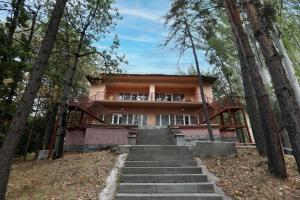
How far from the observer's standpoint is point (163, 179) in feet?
21.8

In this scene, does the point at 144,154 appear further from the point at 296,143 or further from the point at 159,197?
the point at 296,143

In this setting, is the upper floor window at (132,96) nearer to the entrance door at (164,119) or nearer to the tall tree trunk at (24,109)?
the entrance door at (164,119)

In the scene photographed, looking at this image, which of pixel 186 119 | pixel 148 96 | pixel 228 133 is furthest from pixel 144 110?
pixel 228 133

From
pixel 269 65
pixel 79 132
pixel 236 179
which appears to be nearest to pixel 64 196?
pixel 236 179

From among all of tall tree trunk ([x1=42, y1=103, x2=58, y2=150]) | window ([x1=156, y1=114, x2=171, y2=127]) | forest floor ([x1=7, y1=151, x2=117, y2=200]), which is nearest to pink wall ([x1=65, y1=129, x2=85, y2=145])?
tall tree trunk ([x1=42, y1=103, x2=58, y2=150])

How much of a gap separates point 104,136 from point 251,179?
35.0ft

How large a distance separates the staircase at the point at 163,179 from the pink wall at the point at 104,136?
23.4 feet

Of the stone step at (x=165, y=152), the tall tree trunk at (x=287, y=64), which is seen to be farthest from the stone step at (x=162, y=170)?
the tall tree trunk at (x=287, y=64)

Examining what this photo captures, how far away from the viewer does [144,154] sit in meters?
8.66

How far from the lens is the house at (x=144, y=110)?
15477 millimetres

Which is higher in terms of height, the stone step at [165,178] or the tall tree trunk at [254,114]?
the tall tree trunk at [254,114]

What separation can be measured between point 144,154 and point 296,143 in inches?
205

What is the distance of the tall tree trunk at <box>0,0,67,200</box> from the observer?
192 inches

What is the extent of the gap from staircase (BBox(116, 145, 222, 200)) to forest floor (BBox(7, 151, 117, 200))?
756 mm
